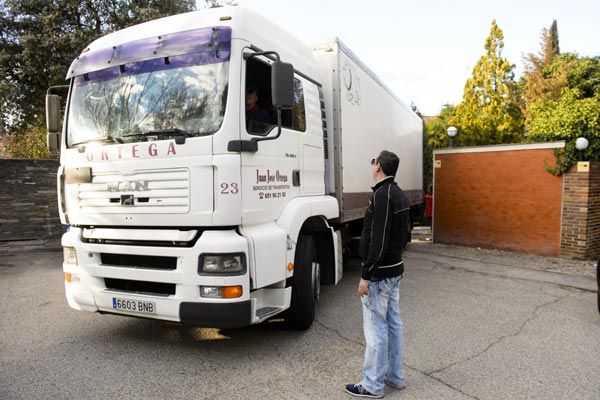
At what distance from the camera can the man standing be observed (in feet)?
10.3

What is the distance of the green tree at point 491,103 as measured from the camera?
24.9 metres

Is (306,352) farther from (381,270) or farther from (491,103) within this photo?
(491,103)

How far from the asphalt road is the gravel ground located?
2.67 meters

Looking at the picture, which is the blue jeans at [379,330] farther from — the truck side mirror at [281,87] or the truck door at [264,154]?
the truck side mirror at [281,87]

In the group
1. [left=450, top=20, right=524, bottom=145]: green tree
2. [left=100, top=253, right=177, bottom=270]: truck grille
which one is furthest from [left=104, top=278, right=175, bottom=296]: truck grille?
[left=450, top=20, right=524, bottom=145]: green tree

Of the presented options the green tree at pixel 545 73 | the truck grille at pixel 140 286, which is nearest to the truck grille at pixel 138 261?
the truck grille at pixel 140 286

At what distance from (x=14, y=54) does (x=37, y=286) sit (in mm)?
7456

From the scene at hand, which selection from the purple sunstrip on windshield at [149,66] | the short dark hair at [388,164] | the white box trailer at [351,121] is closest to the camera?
the short dark hair at [388,164]

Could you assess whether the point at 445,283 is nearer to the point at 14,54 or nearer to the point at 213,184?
the point at 213,184

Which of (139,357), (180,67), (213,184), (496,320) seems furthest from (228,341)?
(496,320)

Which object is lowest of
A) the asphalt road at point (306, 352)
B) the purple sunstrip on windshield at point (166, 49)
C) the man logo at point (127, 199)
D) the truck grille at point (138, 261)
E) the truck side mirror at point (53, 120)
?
the asphalt road at point (306, 352)

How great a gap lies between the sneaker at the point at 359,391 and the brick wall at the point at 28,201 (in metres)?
10.4

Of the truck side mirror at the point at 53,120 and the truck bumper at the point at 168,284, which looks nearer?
the truck bumper at the point at 168,284

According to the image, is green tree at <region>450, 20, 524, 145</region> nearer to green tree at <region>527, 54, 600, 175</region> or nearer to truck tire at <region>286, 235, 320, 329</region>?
green tree at <region>527, 54, 600, 175</region>
